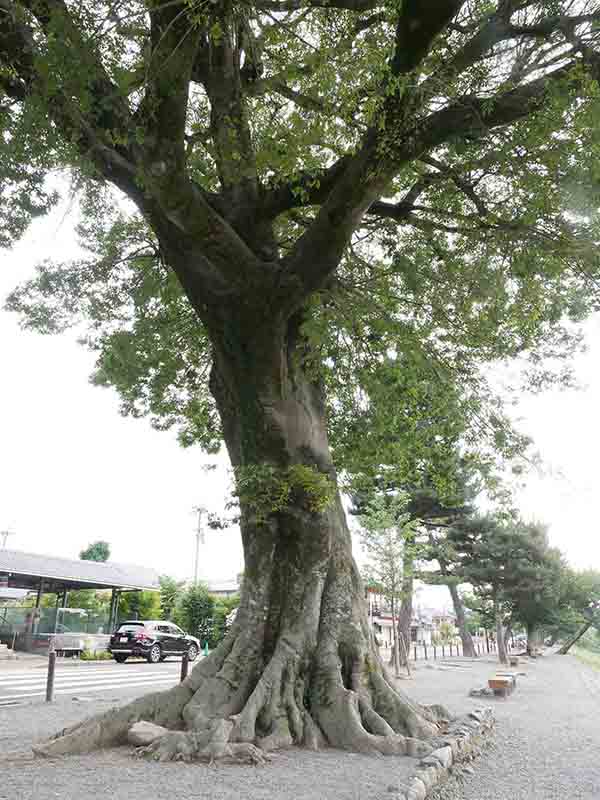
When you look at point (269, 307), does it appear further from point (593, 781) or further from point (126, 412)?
point (126, 412)

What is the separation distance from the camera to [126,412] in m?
15.1

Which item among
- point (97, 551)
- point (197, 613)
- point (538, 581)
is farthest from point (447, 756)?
point (97, 551)

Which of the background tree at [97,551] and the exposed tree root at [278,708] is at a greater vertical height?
the background tree at [97,551]

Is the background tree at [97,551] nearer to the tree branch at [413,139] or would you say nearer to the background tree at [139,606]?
the background tree at [139,606]

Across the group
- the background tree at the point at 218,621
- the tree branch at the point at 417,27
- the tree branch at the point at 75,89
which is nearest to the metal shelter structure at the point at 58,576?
the background tree at the point at 218,621

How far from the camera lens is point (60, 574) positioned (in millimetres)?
26219

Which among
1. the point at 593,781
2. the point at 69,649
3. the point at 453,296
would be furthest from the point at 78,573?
the point at 593,781

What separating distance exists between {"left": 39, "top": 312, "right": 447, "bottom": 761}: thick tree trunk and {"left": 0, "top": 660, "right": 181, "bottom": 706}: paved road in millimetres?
6394

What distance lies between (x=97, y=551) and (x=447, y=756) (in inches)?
3036

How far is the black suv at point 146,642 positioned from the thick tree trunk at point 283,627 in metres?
17.6

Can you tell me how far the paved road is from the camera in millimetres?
13258

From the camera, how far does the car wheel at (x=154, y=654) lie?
24328 mm

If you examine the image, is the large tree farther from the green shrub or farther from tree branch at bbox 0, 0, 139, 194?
the green shrub

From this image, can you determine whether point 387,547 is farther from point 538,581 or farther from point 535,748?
point 538,581
